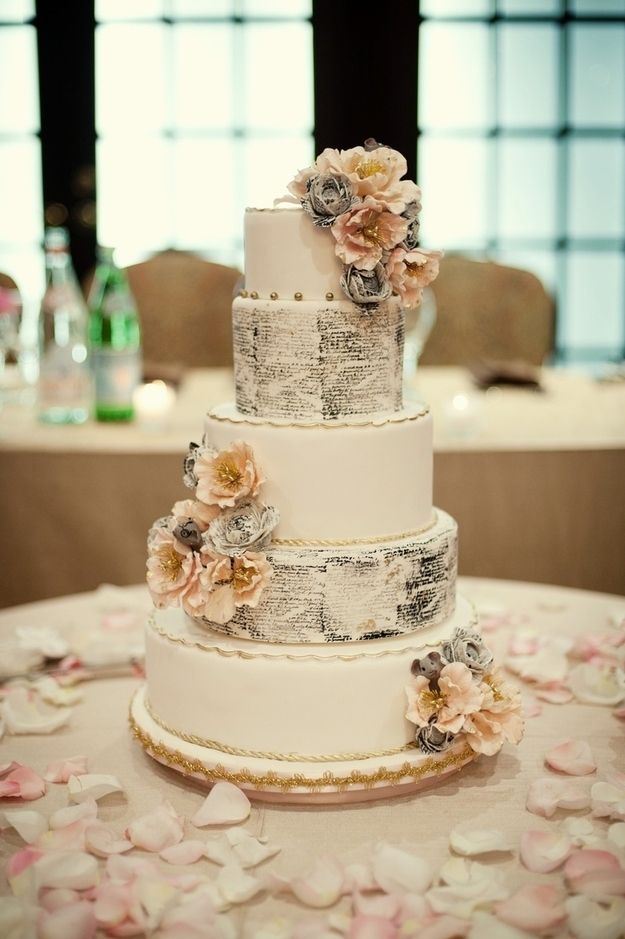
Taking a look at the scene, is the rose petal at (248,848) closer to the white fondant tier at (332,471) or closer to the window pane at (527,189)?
the white fondant tier at (332,471)

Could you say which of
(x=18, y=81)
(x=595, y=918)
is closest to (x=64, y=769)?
(x=595, y=918)

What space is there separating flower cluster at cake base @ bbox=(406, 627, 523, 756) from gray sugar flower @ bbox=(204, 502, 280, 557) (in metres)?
0.24

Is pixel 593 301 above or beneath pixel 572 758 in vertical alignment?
above

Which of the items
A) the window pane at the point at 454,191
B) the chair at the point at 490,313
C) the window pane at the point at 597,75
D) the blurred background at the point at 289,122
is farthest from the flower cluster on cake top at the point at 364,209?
the window pane at the point at 597,75

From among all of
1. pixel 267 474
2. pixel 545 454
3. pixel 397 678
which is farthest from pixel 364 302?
pixel 545 454

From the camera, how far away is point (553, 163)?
17.7 ft

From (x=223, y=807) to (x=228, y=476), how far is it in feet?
1.23

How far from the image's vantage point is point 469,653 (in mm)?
1240

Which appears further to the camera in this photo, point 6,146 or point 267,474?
point 6,146

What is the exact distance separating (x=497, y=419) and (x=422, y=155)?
2.90 meters

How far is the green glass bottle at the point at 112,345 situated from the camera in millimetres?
2576

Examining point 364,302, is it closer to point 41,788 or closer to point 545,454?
point 41,788

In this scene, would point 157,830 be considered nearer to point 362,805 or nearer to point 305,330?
point 362,805

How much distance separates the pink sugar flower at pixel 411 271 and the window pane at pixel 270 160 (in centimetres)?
418
